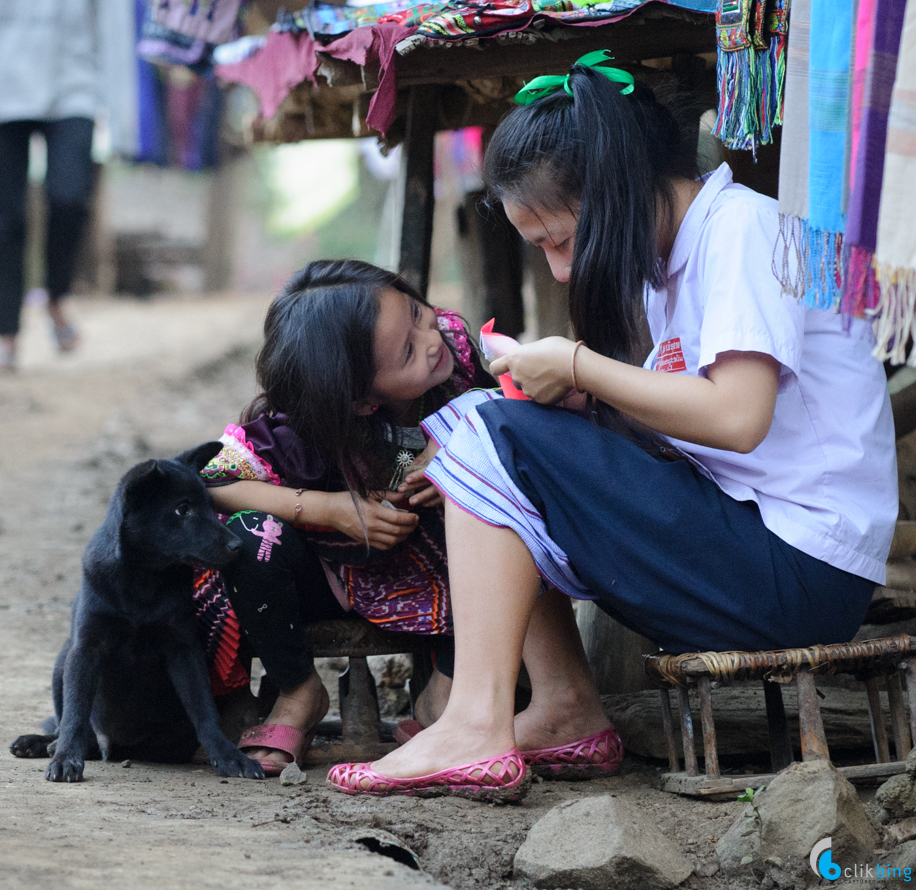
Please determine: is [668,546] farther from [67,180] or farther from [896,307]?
[67,180]

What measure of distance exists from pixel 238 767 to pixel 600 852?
0.94 m

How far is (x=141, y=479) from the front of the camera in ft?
7.66

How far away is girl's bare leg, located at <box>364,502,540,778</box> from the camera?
6.53 feet

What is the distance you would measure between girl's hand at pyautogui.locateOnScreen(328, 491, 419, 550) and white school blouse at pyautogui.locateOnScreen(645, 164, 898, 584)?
714 mm

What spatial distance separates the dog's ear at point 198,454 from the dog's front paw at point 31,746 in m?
0.71

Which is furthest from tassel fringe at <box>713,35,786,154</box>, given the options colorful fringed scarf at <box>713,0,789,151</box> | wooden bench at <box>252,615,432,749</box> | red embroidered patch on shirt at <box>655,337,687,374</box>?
wooden bench at <box>252,615,432,749</box>

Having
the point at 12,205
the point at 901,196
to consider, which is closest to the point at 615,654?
the point at 901,196

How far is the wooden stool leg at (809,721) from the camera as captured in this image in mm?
1935

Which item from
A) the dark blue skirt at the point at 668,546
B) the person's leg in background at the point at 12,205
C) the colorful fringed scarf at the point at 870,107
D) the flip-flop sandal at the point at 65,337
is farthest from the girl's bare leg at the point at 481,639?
the flip-flop sandal at the point at 65,337

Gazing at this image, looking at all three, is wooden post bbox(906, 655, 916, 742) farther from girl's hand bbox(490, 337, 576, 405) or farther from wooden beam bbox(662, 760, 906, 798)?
girl's hand bbox(490, 337, 576, 405)

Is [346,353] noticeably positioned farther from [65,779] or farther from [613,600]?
[65,779]

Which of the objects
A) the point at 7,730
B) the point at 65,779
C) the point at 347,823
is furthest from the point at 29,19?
the point at 347,823

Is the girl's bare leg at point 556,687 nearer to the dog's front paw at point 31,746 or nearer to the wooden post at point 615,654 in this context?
the wooden post at point 615,654

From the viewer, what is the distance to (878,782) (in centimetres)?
212
